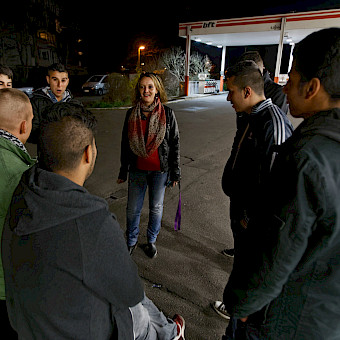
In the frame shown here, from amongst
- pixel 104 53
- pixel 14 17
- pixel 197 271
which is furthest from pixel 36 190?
pixel 104 53

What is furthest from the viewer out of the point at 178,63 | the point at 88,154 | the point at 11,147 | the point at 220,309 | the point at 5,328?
the point at 178,63

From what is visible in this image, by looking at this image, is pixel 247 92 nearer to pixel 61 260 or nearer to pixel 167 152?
pixel 167 152

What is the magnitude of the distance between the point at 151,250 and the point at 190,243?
0.50m

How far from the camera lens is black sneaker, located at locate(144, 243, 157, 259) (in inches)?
119

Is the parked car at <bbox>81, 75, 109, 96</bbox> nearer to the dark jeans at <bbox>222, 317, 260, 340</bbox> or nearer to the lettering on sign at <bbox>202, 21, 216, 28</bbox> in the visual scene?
the lettering on sign at <bbox>202, 21, 216, 28</bbox>

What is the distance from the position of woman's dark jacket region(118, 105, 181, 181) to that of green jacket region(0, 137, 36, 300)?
1.59m

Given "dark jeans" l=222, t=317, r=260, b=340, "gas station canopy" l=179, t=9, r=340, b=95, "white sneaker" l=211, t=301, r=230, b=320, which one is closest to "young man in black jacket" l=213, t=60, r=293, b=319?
"white sneaker" l=211, t=301, r=230, b=320

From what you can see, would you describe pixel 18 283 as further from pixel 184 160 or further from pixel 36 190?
pixel 184 160

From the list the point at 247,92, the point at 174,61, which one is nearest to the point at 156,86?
the point at 247,92

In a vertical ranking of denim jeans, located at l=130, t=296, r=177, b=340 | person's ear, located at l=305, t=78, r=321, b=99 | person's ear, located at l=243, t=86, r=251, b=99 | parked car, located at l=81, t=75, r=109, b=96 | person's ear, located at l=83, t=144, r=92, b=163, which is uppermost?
person's ear, located at l=305, t=78, r=321, b=99

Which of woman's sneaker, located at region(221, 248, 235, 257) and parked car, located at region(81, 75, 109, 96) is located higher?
parked car, located at region(81, 75, 109, 96)

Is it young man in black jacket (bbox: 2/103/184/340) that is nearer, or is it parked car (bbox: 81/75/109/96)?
young man in black jacket (bbox: 2/103/184/340)

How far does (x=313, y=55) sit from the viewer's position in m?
1.12

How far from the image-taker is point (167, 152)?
2.93 m
